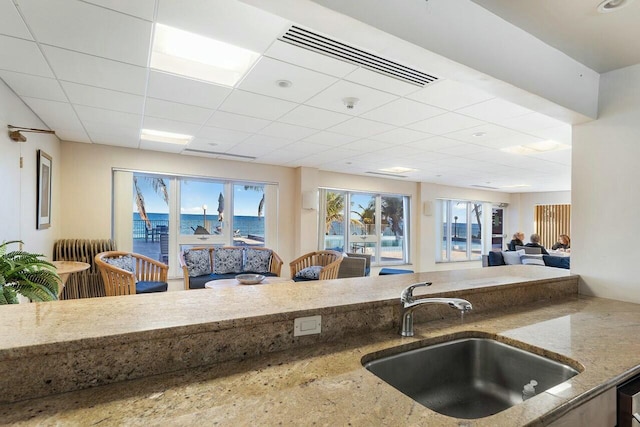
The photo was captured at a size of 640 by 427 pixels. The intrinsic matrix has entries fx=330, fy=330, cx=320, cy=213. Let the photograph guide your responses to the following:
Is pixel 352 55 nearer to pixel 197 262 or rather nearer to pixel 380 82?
pixel 380 82

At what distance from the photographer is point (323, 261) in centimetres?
539

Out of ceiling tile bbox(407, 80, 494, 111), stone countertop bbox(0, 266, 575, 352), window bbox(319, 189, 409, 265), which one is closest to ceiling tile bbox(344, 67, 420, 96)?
ceiling tile bbox(407, 80, 494, 111)

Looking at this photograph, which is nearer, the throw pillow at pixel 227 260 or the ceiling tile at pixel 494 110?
the ceiling tile at pixel 494 110

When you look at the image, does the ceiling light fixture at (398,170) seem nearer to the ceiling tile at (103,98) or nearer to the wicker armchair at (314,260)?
the wicker armchair at (314,260)

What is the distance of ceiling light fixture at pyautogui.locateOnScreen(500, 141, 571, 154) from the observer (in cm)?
434

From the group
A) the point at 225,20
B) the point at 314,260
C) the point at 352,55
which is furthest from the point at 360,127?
the point at 314,260

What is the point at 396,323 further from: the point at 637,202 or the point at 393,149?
the point at 393,149

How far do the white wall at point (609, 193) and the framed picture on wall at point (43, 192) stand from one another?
4.85m

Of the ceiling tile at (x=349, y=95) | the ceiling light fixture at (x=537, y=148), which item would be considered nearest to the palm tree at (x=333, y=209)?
the ceiling light fixture at (x=537, y=148)

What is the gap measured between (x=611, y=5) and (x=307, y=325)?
2.04 metres

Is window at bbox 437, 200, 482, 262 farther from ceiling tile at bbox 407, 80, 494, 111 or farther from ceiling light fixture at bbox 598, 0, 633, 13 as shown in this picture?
ceiling light fixture at bbox 598, 0, 633, 13

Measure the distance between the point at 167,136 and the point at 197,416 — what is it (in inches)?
168

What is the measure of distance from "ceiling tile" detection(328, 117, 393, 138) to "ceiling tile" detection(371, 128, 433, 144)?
0.38 ft

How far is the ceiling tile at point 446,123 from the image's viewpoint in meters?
3.18
